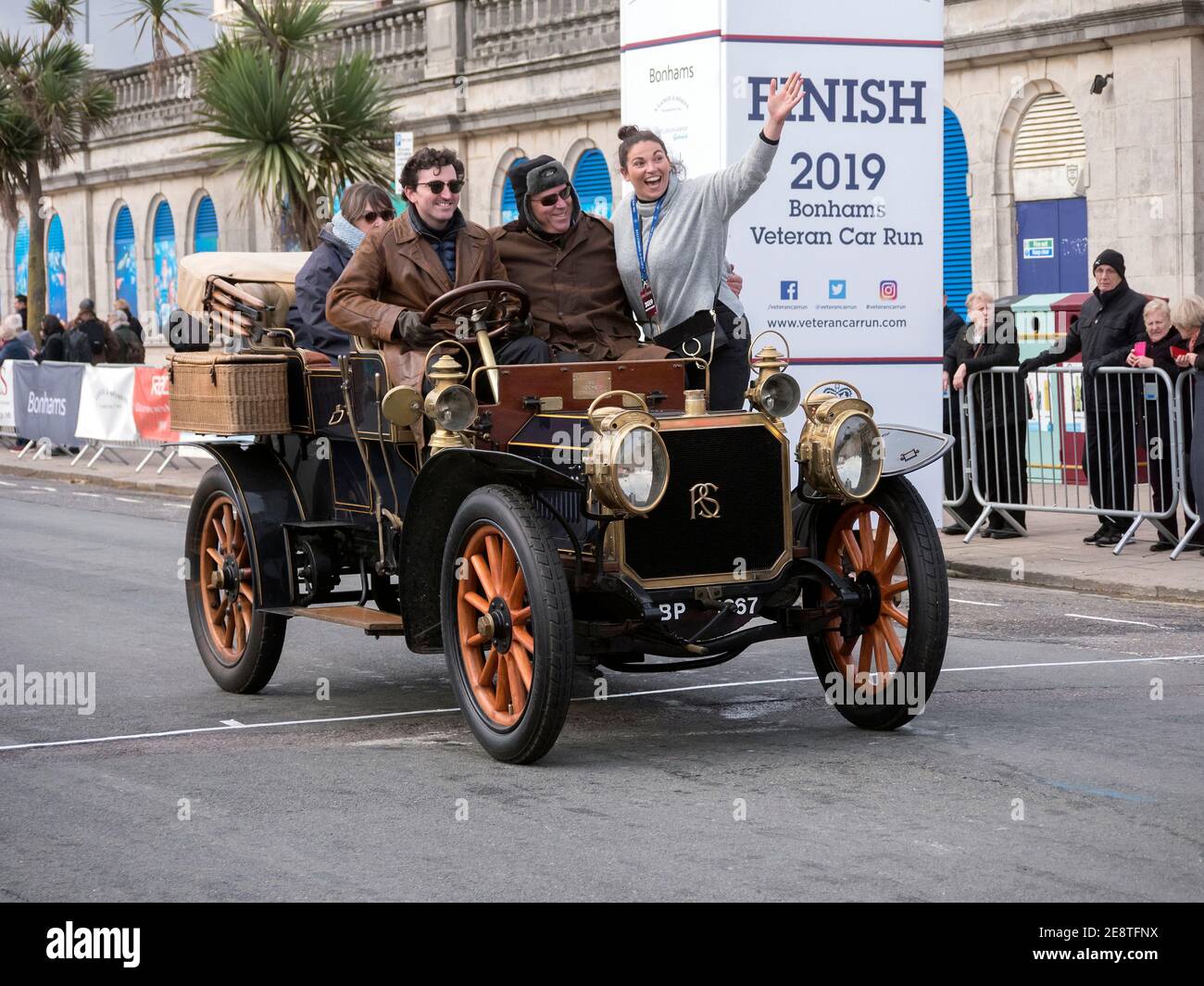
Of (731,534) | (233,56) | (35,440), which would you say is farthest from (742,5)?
(35,440)

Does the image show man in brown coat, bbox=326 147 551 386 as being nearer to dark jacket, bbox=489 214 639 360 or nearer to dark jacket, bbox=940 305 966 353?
→ dark jacket, bbox=489 214 639 360

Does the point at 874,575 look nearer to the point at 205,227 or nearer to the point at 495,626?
the point at 495,626

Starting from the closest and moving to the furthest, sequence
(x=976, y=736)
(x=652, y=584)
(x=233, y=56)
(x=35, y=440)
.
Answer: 1. (x=652, y=584)
2. (x=976, y=736)
3. (x=233, y=56)
4. (x=35, y=440)

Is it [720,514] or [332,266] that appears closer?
[720,514]

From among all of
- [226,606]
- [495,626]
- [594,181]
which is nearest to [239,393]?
[226,606]

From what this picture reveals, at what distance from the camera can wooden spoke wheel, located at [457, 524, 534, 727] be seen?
21.8 feet

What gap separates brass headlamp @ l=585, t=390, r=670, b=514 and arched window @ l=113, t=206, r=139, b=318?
3427cm

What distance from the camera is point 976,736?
7.16 m

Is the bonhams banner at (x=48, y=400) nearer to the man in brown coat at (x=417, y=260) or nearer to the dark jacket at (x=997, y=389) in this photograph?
the dark jacket at (x=997, y=389)

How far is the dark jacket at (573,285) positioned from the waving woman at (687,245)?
0.08m

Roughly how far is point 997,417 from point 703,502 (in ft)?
25.9

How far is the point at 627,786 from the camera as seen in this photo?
21.0 ft
